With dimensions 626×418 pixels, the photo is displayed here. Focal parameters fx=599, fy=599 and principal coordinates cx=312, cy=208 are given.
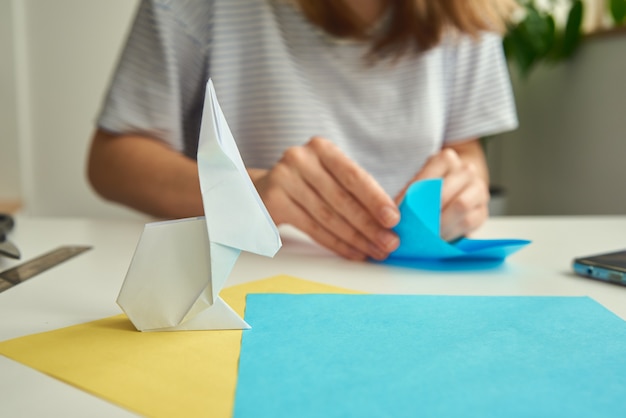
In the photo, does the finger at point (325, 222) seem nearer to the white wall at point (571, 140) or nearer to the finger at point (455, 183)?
the finger at point (455, 183)

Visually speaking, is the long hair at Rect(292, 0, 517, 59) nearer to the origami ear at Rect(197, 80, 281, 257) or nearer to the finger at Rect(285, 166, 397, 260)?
the finger at Rect(285, 166, 397, 260)

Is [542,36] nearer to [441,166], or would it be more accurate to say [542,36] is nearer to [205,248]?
[441,166]

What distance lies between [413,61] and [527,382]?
0.73m

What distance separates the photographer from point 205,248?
0.32 meters

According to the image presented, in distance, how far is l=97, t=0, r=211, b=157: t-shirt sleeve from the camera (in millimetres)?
769

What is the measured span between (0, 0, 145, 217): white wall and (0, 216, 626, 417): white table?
4.65 ft

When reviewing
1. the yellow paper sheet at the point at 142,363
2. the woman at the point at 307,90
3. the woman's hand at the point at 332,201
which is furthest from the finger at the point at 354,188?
the yellow paper sheet at the point at 142,363

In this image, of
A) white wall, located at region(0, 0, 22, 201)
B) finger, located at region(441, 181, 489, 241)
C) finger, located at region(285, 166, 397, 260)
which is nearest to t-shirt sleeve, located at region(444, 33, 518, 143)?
finger, located at region(441, 181, 489, 241)

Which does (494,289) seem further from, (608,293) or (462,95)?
Result: (462,95)

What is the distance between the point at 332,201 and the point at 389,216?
0.18 ft

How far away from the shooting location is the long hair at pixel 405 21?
2.73ft

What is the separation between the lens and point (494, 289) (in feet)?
1.47

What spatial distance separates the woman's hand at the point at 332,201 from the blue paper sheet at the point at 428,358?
0.13 m

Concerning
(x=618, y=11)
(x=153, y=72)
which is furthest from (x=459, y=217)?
(x=618, y=11)
